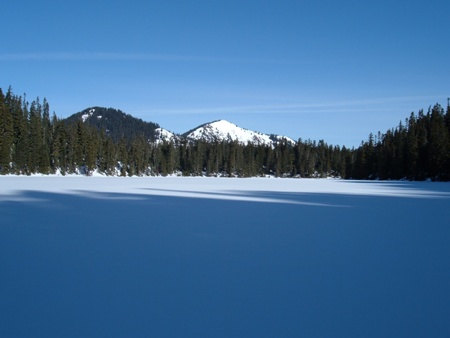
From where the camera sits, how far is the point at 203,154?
106 m

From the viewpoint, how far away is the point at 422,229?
28.8 ft

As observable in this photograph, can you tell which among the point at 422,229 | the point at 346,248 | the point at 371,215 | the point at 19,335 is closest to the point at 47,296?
the point at 19,335

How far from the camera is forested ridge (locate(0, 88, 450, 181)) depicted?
192ft

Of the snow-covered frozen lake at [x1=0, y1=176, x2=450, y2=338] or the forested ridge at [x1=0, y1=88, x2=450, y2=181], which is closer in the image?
the snow-covered frozen lake at [x1=0, y1=176, x2=450, y2=338]

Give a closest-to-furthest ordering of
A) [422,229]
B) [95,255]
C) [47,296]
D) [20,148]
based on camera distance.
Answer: [47,296]
[95,255]
[422,229]
[20,148]

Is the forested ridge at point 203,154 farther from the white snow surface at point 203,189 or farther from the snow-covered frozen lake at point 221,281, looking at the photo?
the snow-covered frozen lake at point 221,281

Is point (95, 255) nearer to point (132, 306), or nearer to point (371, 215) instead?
point (132, 306)

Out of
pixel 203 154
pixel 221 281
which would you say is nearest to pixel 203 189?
pixel 221 281

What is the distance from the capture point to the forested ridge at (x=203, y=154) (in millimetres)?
58406

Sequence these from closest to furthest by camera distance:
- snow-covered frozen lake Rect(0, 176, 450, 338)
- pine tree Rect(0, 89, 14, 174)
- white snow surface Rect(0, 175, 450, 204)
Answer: snow-covered frozen lake Rect(0, 176, 450, 338) → white snow surface Rect(0, 175, 450, 204) → pine tree Rect(0, 89, 14, 174)

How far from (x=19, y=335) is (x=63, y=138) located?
74758 millimetres

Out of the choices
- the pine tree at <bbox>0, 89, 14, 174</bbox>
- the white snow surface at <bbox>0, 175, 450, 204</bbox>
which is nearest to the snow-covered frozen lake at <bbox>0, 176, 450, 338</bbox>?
the white snow surface at <bbox>0, 175, 450, 204</bbox>

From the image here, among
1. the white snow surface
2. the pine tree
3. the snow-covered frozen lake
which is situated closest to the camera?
the snow-covered frozen lake

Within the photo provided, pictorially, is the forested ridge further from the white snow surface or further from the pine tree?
the white snow surface
